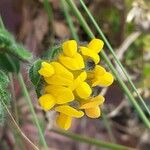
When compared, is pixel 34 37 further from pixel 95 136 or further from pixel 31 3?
pixel 95 136

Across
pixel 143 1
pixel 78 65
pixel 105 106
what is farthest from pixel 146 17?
pixel 78 65

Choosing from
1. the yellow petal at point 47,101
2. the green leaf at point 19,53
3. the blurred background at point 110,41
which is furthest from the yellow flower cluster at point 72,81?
the blurred background at point 110,41

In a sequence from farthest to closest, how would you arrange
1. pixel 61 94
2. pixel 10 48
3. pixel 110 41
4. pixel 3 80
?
pixel 110 41
pixel 10 48
pixel 3 80
pixel 61 94

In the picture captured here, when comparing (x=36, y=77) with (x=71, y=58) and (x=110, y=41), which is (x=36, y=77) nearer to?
(x=71, y=58)

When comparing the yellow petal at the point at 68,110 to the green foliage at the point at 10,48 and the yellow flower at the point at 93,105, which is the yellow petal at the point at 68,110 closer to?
the yellow flower at the point at 93,105

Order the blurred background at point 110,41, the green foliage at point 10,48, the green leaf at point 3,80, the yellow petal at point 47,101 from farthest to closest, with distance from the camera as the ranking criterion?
1. the blurred background at point 110,41
2. the green foliage at point 10,48
3. the green leaf at point 3,80
4. the yellow petal at point 47,101

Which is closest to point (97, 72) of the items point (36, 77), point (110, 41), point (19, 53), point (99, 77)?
point (99, 77)
